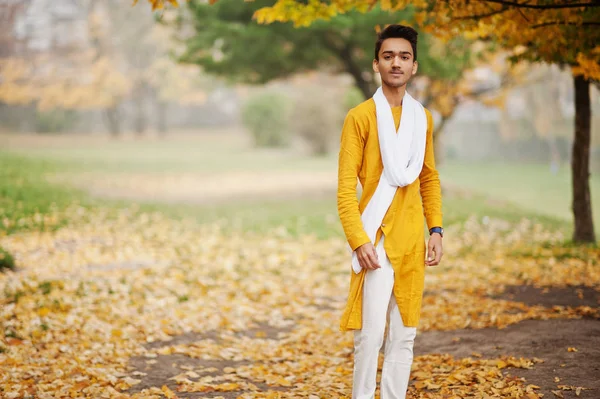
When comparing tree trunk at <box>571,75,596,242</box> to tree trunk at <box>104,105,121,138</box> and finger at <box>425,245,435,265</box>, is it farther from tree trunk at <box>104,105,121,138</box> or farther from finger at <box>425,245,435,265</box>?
tree trunk at <box>104,105,121,138</box>

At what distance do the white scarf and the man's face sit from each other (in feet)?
0.30

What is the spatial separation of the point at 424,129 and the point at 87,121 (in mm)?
36821

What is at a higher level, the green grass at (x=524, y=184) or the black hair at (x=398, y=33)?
the black hair at (x=398, y=33)

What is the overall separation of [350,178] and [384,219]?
10.8 inches

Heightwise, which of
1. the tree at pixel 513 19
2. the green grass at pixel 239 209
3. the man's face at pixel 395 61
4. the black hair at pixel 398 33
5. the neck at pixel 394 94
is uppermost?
the tree at pixel 513 19

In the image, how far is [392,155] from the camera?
318cm

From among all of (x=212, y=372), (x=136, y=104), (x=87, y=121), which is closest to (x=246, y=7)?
(x=212, y=372)

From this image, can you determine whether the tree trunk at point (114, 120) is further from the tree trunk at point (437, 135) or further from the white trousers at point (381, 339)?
the white trousers at point (381, 339)

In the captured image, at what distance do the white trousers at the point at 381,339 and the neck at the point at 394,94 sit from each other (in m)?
0.71

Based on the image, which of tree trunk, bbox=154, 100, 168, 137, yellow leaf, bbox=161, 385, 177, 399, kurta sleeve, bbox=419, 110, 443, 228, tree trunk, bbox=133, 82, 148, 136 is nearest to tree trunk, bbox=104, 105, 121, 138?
tree trunk, bbox=133, 82, 148, 136

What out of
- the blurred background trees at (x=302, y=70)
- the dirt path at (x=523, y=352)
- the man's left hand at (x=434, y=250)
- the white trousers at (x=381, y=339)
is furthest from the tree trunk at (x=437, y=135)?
the white trousers at (x=381, y=339)

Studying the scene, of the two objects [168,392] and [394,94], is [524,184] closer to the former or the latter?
[168,392]

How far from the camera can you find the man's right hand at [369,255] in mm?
3102

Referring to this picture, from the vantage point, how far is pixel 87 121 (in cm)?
3741
